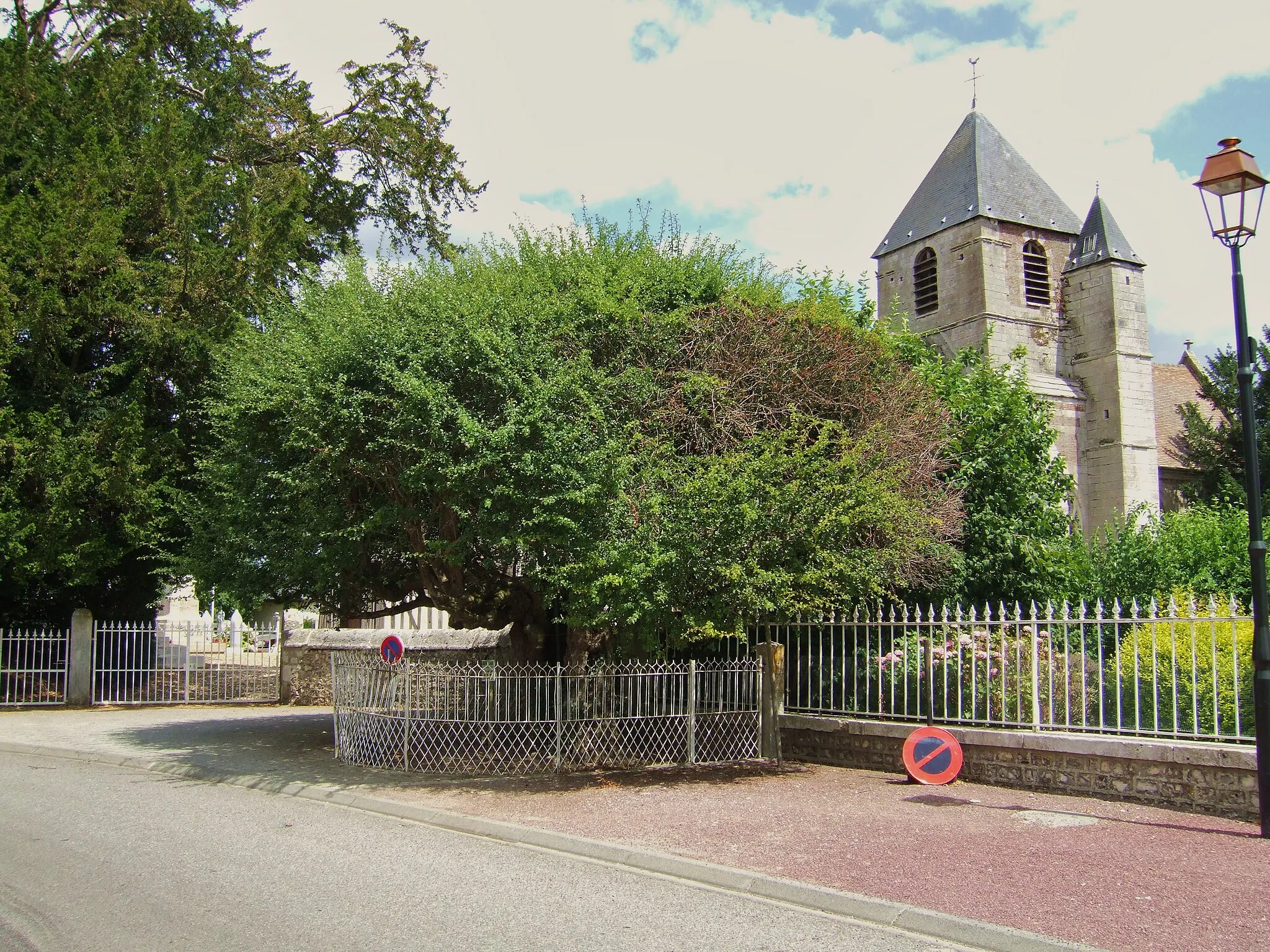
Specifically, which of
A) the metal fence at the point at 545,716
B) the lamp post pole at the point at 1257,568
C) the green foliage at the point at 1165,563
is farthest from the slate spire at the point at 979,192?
the lamp post pole at the point at 1257,568

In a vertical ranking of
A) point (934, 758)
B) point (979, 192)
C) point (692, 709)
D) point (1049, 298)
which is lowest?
point (934, 758)

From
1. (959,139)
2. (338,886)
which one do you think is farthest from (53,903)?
(959,139)

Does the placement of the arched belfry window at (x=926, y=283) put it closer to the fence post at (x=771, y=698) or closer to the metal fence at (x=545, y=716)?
the fence post at (x=771, y=698)

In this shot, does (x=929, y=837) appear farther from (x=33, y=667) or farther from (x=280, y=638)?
→ (x=33, y=667)

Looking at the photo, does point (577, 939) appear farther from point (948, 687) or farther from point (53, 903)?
point (948, 687)

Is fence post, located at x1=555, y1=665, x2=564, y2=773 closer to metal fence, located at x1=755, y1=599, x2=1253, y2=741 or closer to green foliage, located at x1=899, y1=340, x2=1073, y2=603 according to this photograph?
metal fence, located at x1=755, y1=599, x2=1253, y2=741

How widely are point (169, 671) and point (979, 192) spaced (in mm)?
30902

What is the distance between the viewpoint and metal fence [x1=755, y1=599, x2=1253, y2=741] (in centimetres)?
923

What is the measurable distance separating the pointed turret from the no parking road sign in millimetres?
32087

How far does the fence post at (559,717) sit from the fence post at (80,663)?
13168mm

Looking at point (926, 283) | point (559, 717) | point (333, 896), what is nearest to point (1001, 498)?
point (559, 717)

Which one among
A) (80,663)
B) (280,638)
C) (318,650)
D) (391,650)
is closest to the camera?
(391,650)

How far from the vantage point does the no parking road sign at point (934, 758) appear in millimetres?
10227

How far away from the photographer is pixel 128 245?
20234mm
